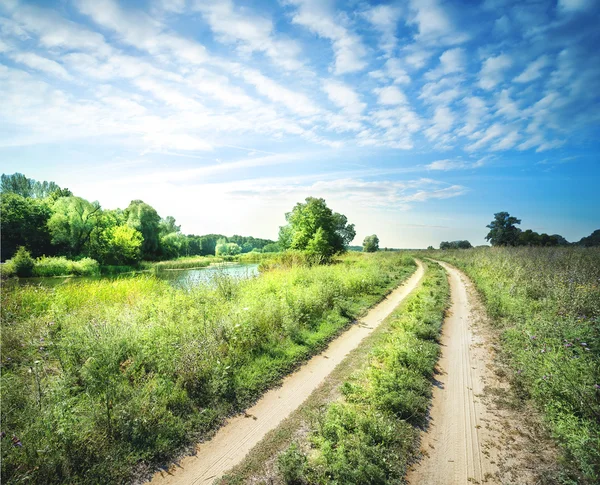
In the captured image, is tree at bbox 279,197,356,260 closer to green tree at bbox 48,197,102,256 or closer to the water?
the water

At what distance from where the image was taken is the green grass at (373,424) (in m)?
3.88

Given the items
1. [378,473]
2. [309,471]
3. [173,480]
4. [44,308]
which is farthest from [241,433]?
[44,308]

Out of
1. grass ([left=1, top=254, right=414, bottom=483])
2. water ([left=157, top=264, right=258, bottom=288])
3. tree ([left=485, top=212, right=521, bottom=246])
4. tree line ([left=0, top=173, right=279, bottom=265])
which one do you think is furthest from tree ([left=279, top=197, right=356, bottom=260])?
tree ([left=485, top=212, right=521, bottom=246])

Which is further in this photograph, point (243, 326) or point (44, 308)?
point (44, 308)

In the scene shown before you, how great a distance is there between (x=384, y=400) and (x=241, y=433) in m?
3.01

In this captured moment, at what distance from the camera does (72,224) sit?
36250 mm

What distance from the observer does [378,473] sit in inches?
148

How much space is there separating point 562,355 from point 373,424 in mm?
5223

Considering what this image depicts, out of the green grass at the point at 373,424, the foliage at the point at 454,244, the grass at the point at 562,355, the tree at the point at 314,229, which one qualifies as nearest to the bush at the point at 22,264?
the tree at the point at 314,229

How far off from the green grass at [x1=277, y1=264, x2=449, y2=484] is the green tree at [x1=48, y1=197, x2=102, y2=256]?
1810 inches

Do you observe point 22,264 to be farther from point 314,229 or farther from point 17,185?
point 17,185

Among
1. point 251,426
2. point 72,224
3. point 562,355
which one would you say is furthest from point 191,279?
point 72,224

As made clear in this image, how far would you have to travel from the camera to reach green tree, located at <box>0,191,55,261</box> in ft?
104

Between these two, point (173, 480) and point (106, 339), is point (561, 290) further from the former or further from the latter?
point (106, 339)
